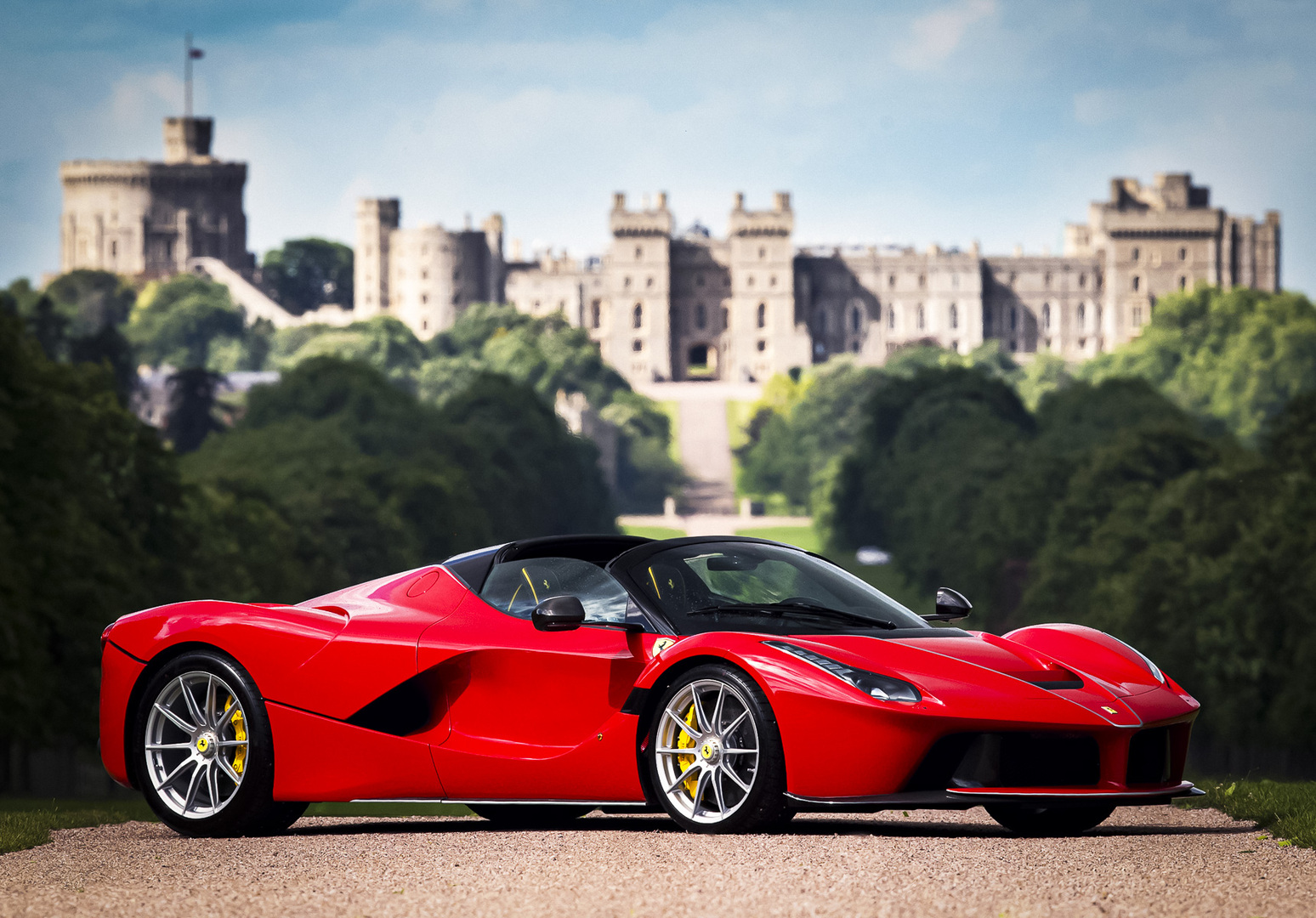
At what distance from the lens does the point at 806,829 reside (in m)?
7.62

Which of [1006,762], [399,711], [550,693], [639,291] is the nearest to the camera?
[1006,762]

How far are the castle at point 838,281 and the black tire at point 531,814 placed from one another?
178m

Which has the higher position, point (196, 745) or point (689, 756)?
point (689, 756)

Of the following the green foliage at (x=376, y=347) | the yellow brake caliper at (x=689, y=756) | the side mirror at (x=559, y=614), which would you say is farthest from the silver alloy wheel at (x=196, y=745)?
the green foliage at (x=376, y=347)

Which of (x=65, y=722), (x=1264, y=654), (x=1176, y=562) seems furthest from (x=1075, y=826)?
(x=1176, y=562)

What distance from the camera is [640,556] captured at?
819 centimetres

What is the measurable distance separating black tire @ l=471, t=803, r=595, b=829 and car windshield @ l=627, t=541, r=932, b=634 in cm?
109

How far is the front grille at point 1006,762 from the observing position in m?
7.20

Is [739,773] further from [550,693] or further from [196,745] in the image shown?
[196,745]

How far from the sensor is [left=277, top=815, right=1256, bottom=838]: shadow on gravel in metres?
7.59

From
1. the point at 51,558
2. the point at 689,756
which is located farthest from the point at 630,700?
the point at 51,558

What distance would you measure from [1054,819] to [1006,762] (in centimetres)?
92

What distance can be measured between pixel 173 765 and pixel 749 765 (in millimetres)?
2670

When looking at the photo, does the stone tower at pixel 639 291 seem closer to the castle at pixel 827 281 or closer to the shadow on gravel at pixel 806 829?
the castle at pixel 827 281
